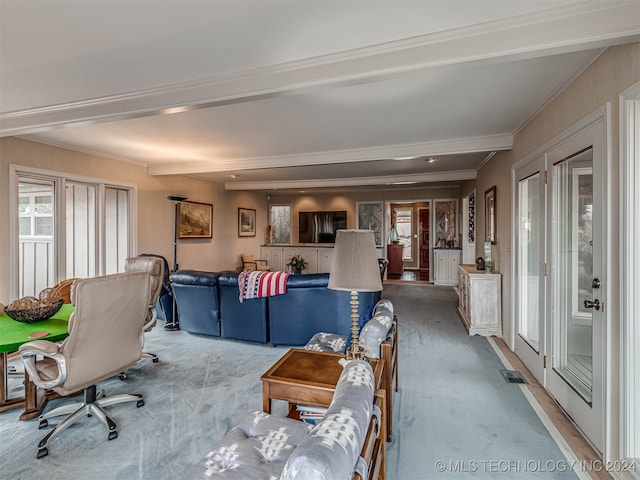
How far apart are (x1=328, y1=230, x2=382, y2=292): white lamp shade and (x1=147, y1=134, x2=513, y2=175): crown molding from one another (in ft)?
9.53

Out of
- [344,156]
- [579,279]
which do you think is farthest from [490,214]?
[579,279]

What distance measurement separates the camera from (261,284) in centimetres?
365

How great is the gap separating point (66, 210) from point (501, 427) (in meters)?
5.51

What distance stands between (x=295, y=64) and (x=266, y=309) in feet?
8.67

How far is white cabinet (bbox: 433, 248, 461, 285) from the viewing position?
25.8ft

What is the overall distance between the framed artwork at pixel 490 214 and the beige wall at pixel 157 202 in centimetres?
550

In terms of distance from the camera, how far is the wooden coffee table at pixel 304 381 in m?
1.59

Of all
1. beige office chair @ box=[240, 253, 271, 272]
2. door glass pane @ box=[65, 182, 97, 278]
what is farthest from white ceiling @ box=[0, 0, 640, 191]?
beige office chair @ box=[240, 253, 271, 272]

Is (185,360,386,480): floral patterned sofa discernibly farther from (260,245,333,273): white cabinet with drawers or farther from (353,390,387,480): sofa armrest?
(260,245,333,273): white cabinet with drawers

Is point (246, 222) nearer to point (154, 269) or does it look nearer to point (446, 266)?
point (154, 269)

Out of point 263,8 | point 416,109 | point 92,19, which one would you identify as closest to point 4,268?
point 92,19

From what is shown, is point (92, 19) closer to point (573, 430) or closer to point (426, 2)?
point (426, 2)

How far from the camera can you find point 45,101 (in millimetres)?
2768

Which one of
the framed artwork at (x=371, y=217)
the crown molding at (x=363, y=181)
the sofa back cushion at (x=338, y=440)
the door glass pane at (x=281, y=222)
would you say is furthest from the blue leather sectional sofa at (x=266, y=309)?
the door glass pane at (x=281, y=222)
